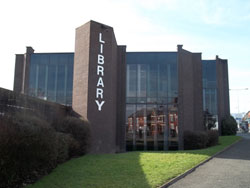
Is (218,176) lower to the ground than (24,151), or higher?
lower

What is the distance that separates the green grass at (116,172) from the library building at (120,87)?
514 cm

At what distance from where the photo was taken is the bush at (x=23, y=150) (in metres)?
7.42

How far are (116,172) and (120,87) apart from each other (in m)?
13.5

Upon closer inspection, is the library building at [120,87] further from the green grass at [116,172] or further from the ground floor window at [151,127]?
the green grass at [116,172]

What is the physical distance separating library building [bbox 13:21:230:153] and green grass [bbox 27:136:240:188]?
202 inches

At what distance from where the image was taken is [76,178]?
8.92 meters

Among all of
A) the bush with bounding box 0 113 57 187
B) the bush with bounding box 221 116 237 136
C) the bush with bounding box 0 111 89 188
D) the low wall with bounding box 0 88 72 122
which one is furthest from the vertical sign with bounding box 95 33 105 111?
the bush with bounding box 221 116 237 136

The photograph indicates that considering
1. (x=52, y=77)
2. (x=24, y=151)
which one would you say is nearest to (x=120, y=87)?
(x=52, y=77)

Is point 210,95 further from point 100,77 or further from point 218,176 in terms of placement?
point 218,176

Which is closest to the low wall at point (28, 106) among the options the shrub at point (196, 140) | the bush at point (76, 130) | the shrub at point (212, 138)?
the bush at point (76, 130)

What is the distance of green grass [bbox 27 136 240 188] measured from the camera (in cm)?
821

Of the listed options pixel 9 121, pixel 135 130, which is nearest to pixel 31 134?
pixel 9 121

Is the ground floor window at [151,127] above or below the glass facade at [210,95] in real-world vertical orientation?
below

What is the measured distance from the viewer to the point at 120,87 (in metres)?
22.9
